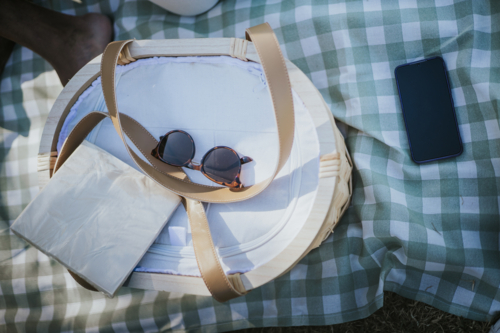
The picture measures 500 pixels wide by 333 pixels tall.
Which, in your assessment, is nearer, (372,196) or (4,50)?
(372,196)

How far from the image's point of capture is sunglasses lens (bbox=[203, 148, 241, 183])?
2.03ft

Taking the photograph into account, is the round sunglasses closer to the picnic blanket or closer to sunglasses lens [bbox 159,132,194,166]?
sunglasses lens [bbox 159,132,194,166]

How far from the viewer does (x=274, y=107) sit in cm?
51

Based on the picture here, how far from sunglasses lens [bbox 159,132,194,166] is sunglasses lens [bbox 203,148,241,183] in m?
0.04

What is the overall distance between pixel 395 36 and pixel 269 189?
0.52 meters

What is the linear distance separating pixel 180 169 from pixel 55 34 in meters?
0.69

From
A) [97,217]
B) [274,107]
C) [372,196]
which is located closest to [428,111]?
[372,196]

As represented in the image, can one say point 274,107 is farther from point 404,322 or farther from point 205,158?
point 404,322

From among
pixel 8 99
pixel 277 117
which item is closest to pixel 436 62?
pixel 277 117

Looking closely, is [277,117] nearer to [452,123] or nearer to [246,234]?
[246,234]

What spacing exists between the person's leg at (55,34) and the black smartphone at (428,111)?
0.87 m

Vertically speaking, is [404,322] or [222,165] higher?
[222,165]

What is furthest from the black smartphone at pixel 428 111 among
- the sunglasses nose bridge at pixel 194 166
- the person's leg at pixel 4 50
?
the person's leg at pixel 4 50

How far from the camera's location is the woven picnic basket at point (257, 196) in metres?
0.59
